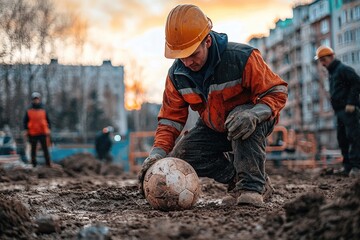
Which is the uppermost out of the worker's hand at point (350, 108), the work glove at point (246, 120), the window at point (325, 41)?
the window at point (325, 41)

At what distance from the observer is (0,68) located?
49.2 ft

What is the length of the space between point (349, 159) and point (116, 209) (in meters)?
4.79

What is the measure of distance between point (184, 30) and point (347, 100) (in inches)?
177

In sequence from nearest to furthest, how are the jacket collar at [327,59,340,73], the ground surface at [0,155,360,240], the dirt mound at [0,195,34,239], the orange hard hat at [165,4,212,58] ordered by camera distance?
the ground surface at [0,155,360,240]
the dirt mound at [0,195,34,239]
the orange hard hat at [165,4,212,58]
the jacket collar at [327,59,340,73]

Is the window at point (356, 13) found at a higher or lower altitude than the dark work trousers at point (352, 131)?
higher

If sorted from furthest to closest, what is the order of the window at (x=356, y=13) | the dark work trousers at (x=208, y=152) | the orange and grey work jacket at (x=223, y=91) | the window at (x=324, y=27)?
1. the window at (x=324, y=27)
2. the window at (x=356, y=13)
3. the dark work trousers at (x=208, y=152)
4. the orange and grey work jacket at (x=223, y=91)

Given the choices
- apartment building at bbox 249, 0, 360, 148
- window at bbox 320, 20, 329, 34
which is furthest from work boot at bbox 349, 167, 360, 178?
window at bbox 320, 20, 329, 34

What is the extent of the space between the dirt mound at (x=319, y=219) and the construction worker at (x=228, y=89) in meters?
1.24

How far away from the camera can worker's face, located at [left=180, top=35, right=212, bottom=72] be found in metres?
4.34

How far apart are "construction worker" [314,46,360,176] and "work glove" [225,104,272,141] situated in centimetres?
A: 396

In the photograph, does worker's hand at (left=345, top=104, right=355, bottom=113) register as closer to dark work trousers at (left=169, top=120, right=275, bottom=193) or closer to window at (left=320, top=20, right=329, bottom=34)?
dark work trousers at (left=169, top=120, right=275, bottom=193)

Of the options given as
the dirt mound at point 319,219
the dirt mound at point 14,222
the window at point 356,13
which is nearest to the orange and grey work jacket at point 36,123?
the dirt mound at point 14,222

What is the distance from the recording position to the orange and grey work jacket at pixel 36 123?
12828 millimetres

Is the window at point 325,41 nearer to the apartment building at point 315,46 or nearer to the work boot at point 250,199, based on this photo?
the apartment building at point 315,46
